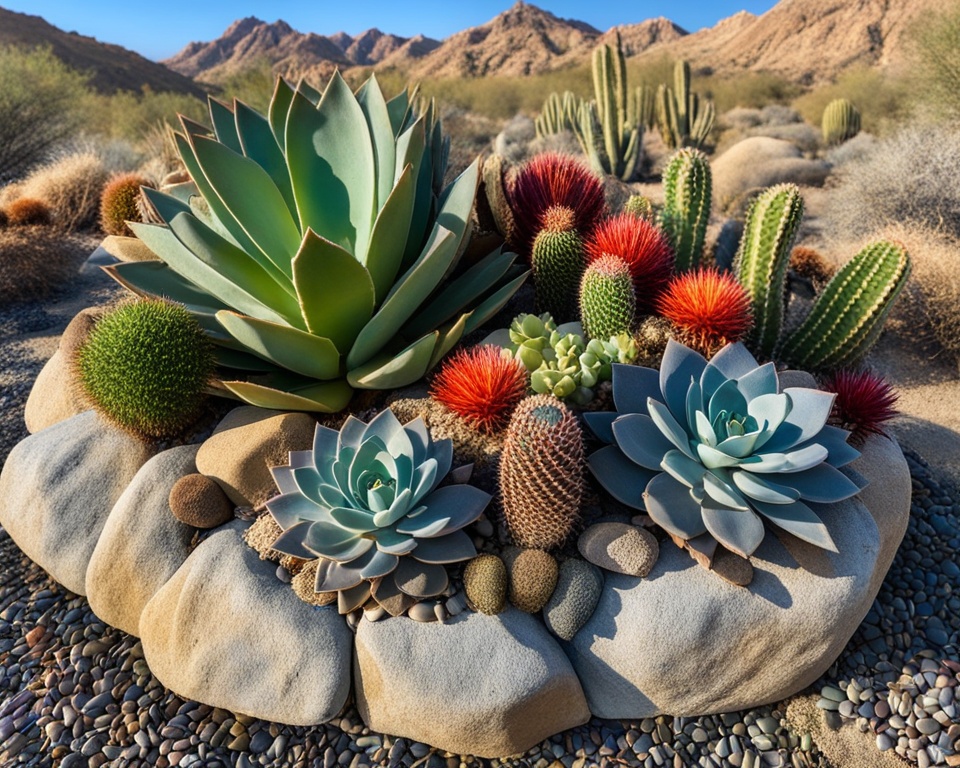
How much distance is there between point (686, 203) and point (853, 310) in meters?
0.99

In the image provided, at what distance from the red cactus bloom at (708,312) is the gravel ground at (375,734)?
4.09ft

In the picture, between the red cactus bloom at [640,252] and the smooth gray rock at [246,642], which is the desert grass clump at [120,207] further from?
the red cactus bloom at [640,252]

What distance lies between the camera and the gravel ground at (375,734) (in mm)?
2062

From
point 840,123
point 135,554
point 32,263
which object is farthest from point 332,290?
point 840,123

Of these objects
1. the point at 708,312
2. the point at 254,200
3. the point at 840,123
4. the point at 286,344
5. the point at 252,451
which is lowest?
the point at 252,451

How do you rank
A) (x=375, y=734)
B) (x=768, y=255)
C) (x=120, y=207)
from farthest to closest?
(x=120, y=207), (x=768, y=255), (x=375, y=734)

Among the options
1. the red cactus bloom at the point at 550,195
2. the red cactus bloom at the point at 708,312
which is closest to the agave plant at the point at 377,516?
the red cactus bloom at the point at 708,312

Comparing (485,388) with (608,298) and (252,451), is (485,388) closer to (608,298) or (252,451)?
(608,298)

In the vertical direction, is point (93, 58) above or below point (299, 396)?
above

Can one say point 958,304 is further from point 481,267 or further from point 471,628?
point 471,628

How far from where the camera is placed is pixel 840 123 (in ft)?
46.7

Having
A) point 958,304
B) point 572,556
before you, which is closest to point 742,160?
point 958,304

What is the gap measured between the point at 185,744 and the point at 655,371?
219 cm

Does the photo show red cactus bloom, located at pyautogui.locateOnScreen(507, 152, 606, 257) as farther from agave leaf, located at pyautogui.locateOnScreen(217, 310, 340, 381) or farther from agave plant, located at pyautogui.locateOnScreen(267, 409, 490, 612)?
agave plant, located at pyautogui.locateOnScreen(267, 409, 490, 612)
